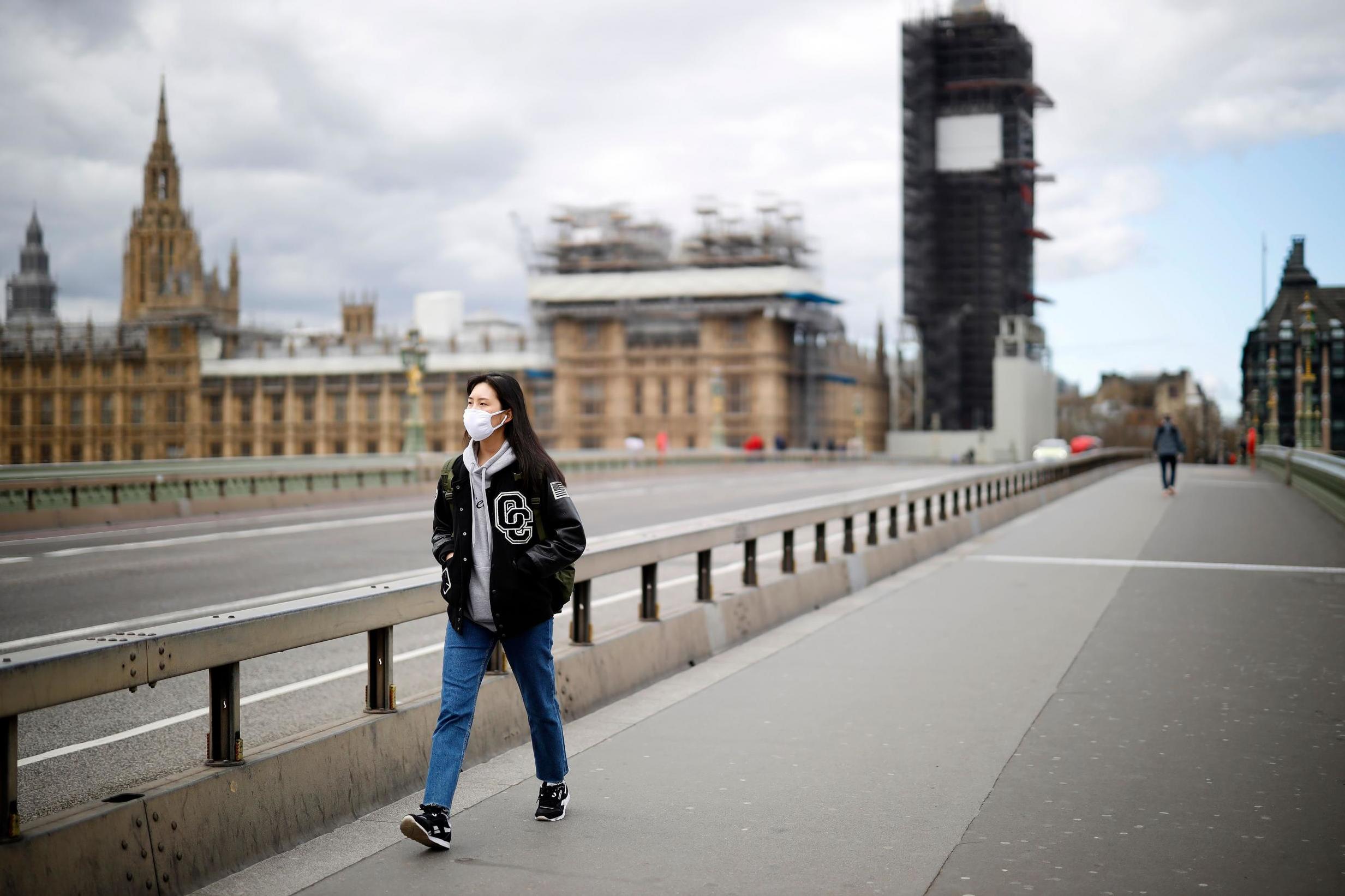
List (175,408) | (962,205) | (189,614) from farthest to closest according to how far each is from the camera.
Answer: (962,205), (175,408), (189,614)

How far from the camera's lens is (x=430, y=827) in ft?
16.8

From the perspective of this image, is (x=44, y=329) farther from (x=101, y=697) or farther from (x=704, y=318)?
(x=101, y=697)

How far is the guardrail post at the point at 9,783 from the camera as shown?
385 centimetres

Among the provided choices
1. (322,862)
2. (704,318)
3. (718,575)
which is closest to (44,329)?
(704,318)

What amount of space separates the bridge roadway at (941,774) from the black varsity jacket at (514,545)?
3.02 feet

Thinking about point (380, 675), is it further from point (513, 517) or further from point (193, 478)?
point (193, 478)

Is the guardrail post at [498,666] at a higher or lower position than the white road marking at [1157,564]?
higher

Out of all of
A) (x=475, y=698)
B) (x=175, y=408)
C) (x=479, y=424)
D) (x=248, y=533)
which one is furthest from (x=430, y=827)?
(x=175, y=408)

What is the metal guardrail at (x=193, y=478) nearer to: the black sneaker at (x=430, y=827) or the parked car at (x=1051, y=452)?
the black sneaker at (x=430, y=827)

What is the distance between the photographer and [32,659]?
3998 mm

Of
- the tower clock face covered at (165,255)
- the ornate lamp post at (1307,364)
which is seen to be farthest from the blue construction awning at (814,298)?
the ornate lamp post at (1307,364)

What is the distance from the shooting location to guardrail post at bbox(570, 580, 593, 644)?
7918 mm

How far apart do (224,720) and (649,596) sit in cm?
447

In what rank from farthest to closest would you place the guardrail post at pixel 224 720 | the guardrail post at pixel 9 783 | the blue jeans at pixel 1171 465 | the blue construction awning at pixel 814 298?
the blue construction awning at pixel 814 298
the blue jeans at pixel 1171 465
the guardrail post at pixel 224 720
the guardrail post at pixel 9 783
